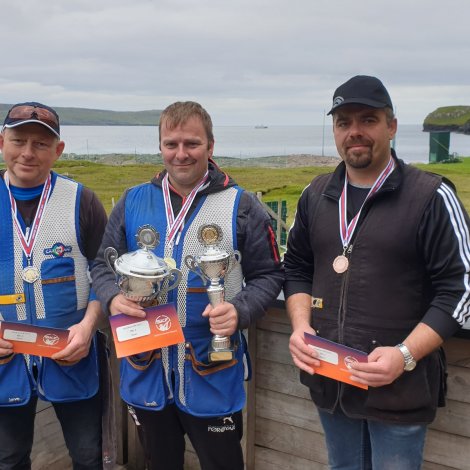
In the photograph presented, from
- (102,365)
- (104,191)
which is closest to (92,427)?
(102,365)

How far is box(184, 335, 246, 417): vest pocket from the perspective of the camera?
2246 millimetres

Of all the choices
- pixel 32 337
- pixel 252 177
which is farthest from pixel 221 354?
pixel 252 177

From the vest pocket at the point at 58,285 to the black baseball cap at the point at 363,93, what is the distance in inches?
53.1

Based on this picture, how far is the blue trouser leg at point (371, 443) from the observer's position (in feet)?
6.48

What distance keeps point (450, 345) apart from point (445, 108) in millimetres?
112213

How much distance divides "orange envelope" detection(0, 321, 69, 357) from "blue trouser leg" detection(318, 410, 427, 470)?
3.77ft

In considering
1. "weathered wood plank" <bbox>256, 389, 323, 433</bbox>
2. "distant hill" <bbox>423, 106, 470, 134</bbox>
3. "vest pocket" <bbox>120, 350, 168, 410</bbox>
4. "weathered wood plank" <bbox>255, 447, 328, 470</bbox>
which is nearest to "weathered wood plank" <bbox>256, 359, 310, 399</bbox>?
"weathered wood plank" <bbox>256, 389, 323, 433</bbox>

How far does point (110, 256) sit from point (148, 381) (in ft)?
1.81

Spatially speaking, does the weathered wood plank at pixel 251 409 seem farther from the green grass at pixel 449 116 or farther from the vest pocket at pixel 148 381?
the green grass at pixel 449 116

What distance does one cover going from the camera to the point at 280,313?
270 centimetres

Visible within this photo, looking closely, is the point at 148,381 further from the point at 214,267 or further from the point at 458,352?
the point at 458,352

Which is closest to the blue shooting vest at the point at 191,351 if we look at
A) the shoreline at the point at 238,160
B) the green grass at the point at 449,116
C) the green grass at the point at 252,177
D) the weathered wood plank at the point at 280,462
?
the weathered wood plank at the point at 280,462

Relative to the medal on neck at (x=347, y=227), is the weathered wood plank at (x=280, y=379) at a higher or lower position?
lower

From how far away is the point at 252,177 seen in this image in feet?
93.0
